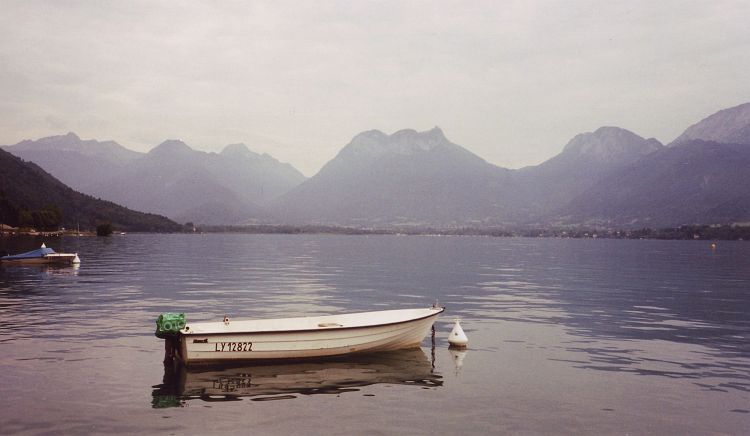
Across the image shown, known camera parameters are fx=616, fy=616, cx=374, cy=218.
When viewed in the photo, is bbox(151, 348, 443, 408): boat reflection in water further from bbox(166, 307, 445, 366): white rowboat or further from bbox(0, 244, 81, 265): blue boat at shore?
bbox(0, 244, 81, 265): blue boat at shore

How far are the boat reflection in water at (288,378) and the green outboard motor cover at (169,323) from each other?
1818mm

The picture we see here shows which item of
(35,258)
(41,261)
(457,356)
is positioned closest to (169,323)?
(457,356)

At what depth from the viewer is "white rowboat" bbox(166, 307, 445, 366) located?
86.5ft

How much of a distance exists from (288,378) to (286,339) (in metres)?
1.97

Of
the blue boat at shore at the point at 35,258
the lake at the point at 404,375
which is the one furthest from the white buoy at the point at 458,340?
the blue boat at shore at the point at 35,258

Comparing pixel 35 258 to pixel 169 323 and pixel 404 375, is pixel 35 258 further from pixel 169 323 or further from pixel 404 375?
pixel 404 375

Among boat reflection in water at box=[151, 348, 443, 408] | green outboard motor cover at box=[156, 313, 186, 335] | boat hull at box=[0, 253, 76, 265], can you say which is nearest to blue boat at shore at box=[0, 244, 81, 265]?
boat hull at box=[0, 253, 76, 265]

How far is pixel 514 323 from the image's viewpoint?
1630 inches

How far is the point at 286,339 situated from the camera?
27.1 meters

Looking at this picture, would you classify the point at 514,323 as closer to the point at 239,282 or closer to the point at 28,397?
the point at 28,397

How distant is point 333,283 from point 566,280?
99.8 ft

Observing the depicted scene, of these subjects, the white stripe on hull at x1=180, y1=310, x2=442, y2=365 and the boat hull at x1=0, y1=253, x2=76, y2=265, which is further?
the boat hull at x1=0, y1=253, x2=76, y2=265

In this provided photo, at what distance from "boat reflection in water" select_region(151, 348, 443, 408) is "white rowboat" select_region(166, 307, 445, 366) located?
0.53 meters

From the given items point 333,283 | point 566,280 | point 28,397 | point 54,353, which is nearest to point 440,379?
point 28,397
